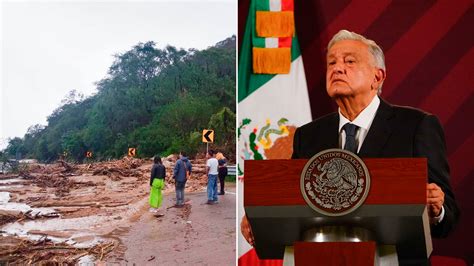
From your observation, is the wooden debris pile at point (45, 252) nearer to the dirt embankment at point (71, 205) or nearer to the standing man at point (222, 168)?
the dirt embankment at point (71, 205)

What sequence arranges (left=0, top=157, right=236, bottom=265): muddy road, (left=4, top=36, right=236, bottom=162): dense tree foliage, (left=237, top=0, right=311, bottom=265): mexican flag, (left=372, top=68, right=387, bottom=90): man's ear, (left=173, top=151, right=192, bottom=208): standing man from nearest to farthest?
1. (left=372, top=68, right=387, bottom=90): man's ear
2. (left=237, top=0, right=311, bottom=265): mexican flag
3. (left=0, top=157, right=236, bottom=265): muddy road
4. (left=173, top=151, right=192, bottom=208): standing man
5. (left=4, top=36, right=236, bottom=162): dense tree foliage

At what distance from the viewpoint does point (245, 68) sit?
4.23 m

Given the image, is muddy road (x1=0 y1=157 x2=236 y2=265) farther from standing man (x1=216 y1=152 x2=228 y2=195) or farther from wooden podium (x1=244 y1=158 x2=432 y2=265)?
wooden podium (x1=244 y1=158 x2=432 y2=265)

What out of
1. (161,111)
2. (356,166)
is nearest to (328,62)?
(161,111)

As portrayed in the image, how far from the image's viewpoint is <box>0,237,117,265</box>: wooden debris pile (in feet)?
14.8

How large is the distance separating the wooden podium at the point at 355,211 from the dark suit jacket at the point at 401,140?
2245mm

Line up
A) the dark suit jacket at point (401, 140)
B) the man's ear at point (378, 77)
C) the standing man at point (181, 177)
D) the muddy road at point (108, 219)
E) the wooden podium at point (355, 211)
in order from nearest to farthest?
the wooden podium at point (355, 211)
the dark suit jacket at point (401, 140)
the man's ear at point (378, 77)
the muddy road at point (108, 219)
the standing man at point (181, 177)

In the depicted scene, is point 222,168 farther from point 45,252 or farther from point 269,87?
point 45,252

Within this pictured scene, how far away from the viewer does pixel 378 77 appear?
4.01 m

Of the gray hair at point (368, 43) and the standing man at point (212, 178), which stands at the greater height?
the gray hair at point (368, 43)

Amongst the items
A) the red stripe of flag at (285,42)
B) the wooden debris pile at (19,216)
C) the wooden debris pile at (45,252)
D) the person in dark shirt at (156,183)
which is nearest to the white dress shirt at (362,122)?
the red stripe of flag at (285,42)

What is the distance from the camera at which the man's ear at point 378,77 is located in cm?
398

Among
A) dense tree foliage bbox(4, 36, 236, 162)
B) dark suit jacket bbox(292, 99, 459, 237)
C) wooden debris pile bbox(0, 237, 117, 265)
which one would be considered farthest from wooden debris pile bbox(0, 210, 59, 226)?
dark suit jacket bbox(292, 99, 459, 237)

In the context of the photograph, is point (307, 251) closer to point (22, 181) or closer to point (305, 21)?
point (305, 21)
